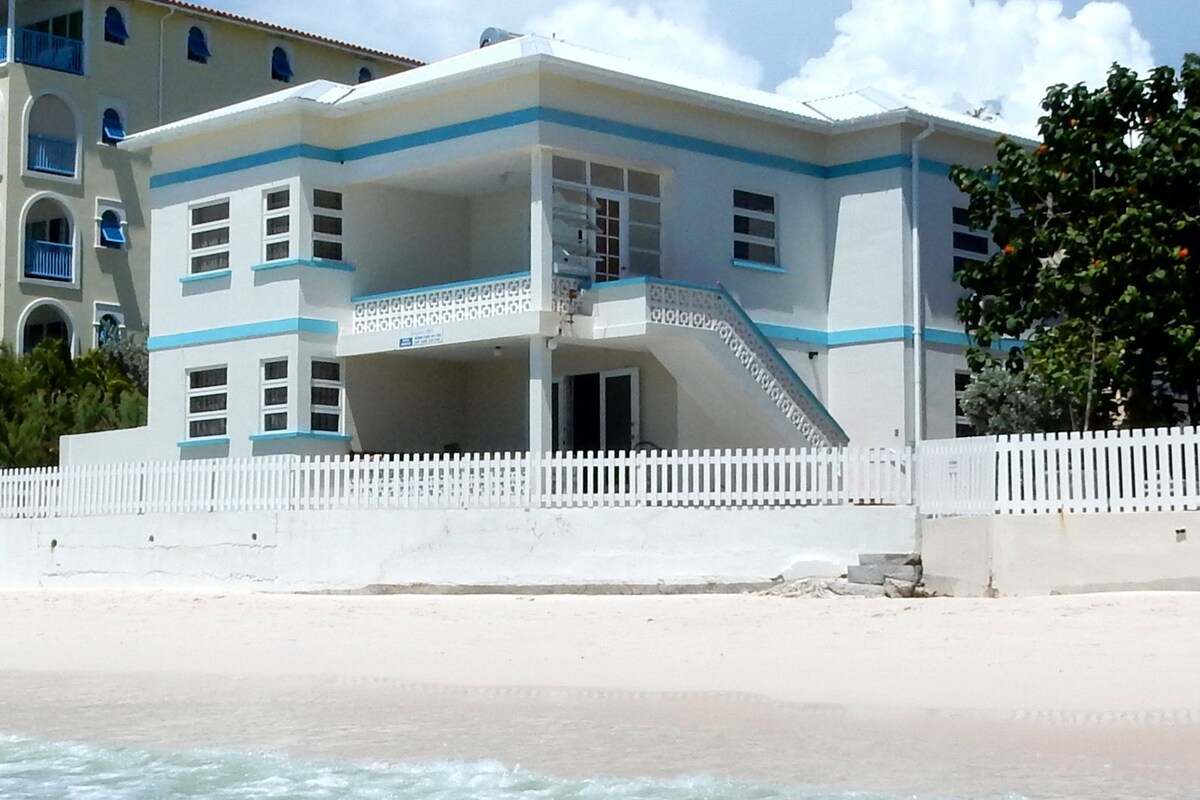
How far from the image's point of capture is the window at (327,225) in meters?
28.4

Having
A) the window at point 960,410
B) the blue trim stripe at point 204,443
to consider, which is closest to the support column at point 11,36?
the blue trim stripe at point 204,443

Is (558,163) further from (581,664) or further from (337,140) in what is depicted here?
(581,664)

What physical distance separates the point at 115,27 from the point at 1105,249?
27.2 m

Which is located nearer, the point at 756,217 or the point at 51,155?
the point at 756,217

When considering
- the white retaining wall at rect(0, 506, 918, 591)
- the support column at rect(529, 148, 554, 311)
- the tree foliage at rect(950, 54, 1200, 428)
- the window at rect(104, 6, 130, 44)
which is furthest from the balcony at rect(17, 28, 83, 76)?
the tree foliage at rect(950, 54, 1200, 428)

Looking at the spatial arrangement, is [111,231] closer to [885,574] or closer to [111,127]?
[111,127]

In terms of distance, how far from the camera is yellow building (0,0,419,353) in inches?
1646

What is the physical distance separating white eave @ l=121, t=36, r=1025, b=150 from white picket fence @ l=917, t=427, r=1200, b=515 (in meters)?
8.65

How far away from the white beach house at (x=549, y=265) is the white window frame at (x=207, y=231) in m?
0.05

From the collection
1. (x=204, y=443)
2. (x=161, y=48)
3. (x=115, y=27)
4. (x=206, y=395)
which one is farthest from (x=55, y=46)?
(x=204, y=443)

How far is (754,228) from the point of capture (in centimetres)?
2881

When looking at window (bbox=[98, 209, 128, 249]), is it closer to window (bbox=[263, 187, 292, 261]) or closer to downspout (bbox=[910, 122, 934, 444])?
window (bbox=[263, 187, 292, 261])

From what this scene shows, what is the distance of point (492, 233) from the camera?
97.6 feet

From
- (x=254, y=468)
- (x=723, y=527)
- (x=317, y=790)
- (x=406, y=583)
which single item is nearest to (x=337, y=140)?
(x=254, y=468)
